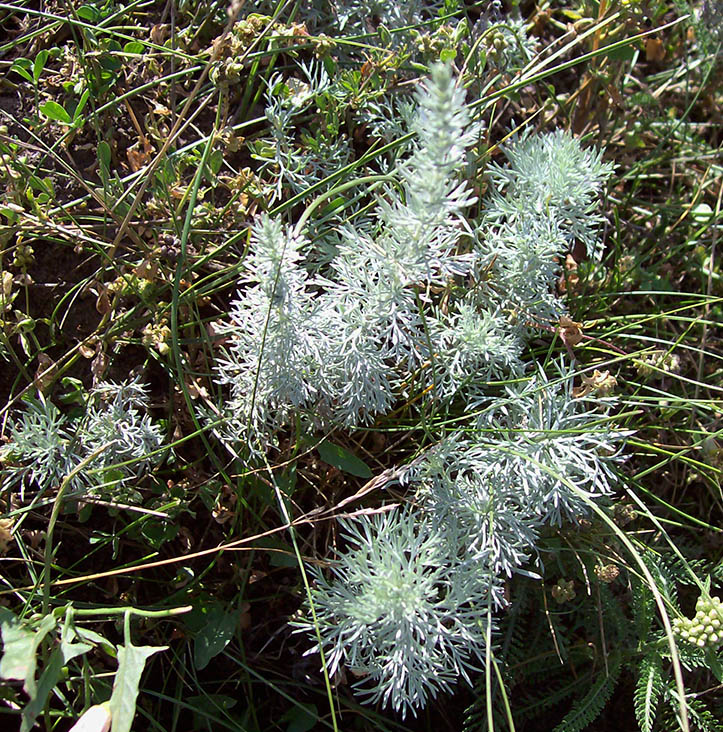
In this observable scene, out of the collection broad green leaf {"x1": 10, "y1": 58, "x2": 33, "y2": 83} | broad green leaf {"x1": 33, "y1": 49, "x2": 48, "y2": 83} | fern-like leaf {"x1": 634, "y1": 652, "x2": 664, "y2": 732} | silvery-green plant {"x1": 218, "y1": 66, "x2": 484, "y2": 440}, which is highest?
broad green leaf {"x1": 33, "y1": 49, "x2": 48, "y2": 83}

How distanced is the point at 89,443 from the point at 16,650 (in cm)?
44

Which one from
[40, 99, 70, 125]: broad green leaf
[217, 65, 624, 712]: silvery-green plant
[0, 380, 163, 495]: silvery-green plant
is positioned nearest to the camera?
[217, 65, 624, 712]: silvery-green plant

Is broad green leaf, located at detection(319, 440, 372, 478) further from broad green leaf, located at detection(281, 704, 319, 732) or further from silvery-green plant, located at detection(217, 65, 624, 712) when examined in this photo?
broad green leaf, located at detection(281, 704, 319, 732)

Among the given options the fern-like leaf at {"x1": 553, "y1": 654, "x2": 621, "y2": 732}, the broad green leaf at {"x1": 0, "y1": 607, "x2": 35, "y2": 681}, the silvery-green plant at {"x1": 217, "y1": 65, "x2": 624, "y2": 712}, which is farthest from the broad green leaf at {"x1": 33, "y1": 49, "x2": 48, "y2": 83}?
the fern-like leaf at {"x1": 553, "y1": 654, "x2": 621, "y2": 732}

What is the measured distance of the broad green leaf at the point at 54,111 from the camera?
1.47 m

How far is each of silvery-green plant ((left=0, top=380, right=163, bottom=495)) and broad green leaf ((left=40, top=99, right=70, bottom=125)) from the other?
564 mm

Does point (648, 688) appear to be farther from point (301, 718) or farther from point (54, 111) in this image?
point (54, 111)

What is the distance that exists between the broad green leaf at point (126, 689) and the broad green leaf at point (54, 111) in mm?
1054

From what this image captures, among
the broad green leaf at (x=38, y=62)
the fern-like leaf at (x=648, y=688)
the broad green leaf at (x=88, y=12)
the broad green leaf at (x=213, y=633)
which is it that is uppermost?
the broad green leaf at (x=88, y=12)

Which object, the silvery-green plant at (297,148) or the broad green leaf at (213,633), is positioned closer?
the broad green leaf at (213,633)

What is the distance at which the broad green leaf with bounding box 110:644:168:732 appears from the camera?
3.37 ft

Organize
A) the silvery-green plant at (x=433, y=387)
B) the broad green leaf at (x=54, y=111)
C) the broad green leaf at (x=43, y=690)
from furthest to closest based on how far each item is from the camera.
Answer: the broad green leaf at (x=54, y=111) → the silvery-green plant at (x=433, y=387) → the broad green leaf at (x=43, y=690)

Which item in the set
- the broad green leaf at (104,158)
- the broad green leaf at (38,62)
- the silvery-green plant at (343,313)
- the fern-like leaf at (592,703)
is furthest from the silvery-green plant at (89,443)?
the fern-like leaf at (592,703)

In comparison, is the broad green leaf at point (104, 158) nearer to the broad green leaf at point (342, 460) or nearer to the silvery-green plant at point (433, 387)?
the silvery-green plant at point (433, 387)
